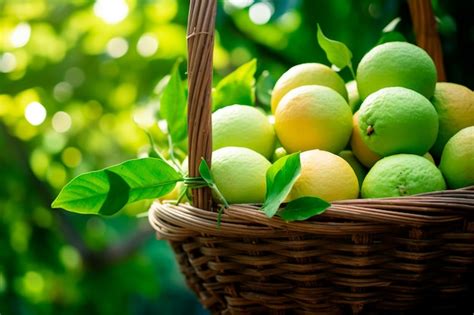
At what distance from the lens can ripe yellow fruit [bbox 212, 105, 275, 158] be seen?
76 cm

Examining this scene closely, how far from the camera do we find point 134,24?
6.72 feet

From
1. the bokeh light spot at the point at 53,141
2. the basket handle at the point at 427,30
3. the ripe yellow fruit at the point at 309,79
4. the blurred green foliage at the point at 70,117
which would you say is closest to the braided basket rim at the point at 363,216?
the ripe yellow fruit at the point at 309,79

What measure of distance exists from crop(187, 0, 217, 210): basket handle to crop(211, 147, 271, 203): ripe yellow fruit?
21mm

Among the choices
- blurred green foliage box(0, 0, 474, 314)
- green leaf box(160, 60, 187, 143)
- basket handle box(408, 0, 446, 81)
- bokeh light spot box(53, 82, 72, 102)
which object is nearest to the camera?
green leaf box(160, 60, 187, 143)

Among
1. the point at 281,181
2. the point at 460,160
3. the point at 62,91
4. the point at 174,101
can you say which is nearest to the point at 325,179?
the point at 281,181

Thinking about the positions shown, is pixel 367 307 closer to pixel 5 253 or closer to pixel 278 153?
pixel 278 153

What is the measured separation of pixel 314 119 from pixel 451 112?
201mm

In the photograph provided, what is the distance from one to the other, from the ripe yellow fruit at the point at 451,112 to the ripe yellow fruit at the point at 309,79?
0.45 ft

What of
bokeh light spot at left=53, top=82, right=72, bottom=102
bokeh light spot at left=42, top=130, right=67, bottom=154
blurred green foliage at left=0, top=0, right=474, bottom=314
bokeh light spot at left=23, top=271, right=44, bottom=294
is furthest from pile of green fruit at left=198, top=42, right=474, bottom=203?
bokeh light spot at left=23, top=271, right=44, bottom=294

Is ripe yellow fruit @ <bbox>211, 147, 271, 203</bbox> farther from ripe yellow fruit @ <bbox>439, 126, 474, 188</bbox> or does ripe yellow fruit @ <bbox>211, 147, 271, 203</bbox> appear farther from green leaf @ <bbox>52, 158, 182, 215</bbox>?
ripe yellow fruit @ <bbox>439, 126, 474, 188</bbox>

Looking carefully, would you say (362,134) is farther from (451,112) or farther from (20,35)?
(20,35)

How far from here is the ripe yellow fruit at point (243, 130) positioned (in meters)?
0.76

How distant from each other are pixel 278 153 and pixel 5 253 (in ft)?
5.59

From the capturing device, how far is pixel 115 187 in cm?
67
